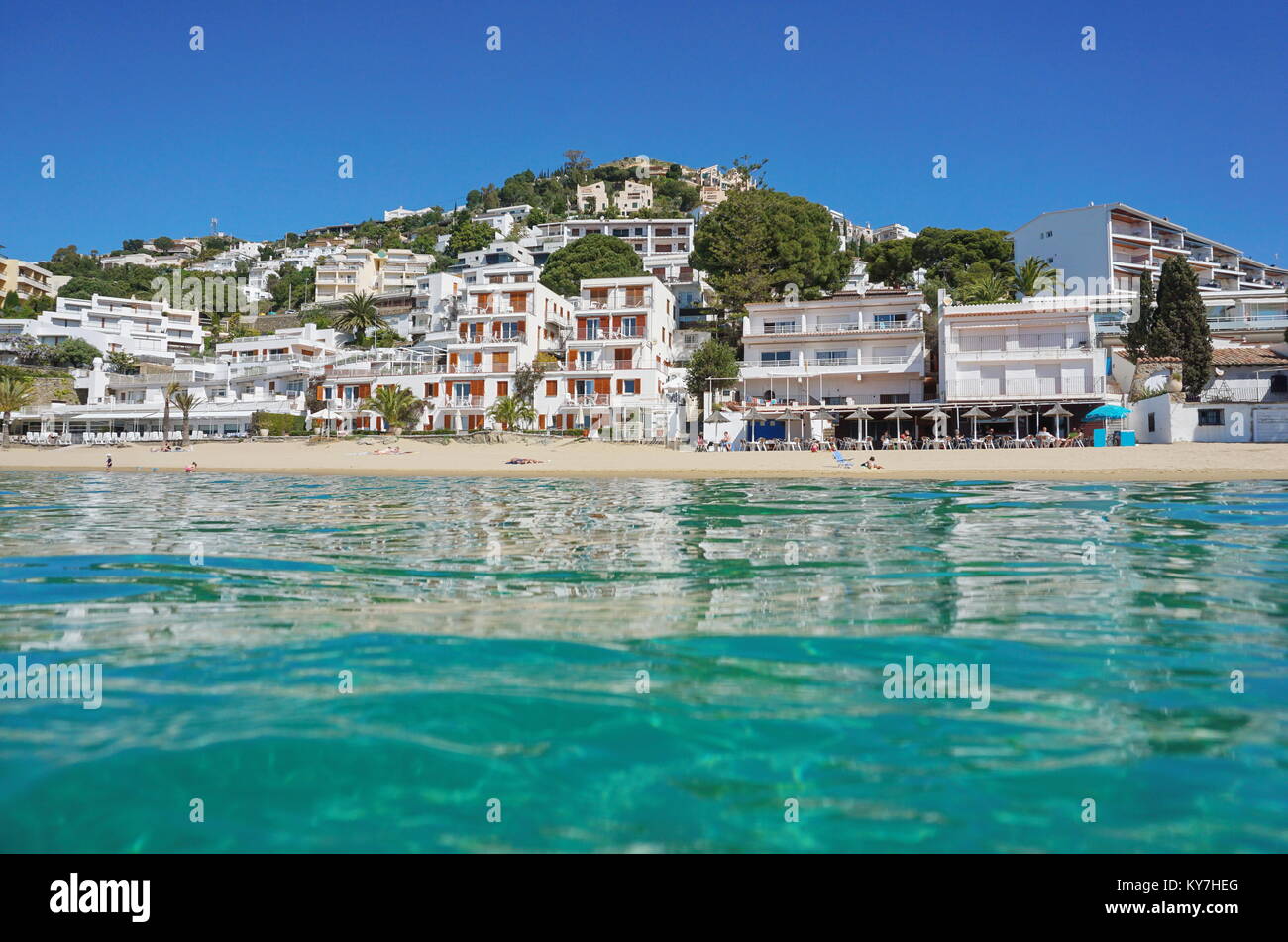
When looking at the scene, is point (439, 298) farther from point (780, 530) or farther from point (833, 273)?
point (780, 530)

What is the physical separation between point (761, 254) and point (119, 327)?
70.4 m

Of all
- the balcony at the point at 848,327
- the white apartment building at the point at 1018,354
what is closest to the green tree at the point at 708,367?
the balcony at the point at 848,327

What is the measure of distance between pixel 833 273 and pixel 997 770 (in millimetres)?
67651

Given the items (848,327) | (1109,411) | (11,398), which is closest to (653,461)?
(848,327)

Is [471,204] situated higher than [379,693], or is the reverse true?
[471,204]

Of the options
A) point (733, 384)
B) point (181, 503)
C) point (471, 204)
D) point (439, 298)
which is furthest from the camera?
point (471, 204)

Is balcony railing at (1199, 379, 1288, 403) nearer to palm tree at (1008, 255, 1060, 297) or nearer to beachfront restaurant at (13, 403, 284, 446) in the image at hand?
palm tree at (1008, 255, 1060, 297)

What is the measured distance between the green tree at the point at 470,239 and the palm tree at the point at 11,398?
63708 millimetres

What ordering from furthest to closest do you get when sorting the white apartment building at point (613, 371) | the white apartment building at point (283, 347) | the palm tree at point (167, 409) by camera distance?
the white apartment building at point (283, 347)
the palm tree at point (167, 409)
the white apartment building at point (613, 371)

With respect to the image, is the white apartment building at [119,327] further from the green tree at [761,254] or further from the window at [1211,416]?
the window at [1211,416]

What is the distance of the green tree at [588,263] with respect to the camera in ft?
248
